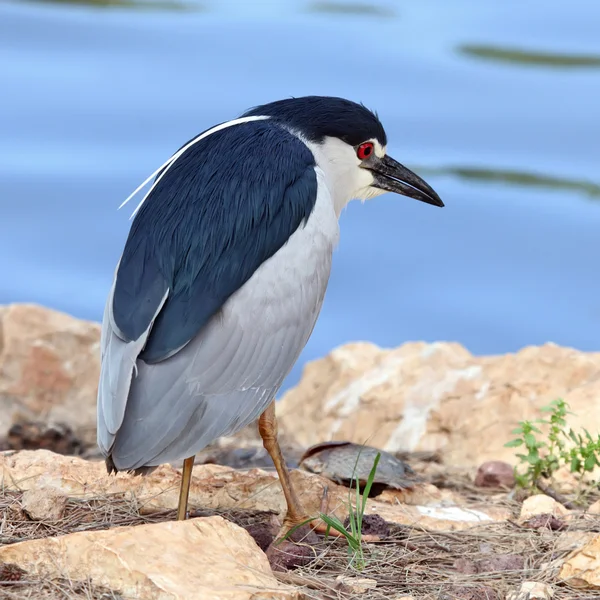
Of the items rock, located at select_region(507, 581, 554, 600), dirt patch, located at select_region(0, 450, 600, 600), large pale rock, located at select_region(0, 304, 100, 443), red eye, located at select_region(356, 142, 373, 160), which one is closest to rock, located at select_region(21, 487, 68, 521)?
dirt patch, located at select_region(0, 450, 600, 600)

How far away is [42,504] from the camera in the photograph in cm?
285

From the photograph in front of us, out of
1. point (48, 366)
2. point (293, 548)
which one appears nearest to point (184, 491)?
point (293, 548)

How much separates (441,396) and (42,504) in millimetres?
1945

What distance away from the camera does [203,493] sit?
3.23m

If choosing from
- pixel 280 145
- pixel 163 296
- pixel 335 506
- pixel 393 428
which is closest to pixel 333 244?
pixel 280 145

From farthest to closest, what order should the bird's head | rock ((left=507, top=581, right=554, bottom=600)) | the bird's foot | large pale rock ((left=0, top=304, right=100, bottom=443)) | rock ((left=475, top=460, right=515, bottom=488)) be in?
1. large pale rock ((left=0, top=304, right=100, bottom=443))
2. rock ((left=475, top=460, right=515, bottom=488))
3. the bird's head
4. the bird's foot
5. rock ((left=507, top=581, right=554, bottom=600))

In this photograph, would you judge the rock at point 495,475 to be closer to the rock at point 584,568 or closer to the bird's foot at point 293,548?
the bird's foot at point 293,548

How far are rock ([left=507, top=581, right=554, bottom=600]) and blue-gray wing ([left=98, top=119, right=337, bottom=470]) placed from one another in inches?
32.4

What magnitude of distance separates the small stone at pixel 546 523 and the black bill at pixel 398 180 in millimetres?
1081

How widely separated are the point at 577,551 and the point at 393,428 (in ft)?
5.95

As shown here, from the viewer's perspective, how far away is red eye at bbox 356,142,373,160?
11.4 ft

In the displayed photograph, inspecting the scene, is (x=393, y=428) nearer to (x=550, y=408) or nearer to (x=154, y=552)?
(x=550, y=408)

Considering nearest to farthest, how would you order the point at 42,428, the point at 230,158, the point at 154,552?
1. the point at 154,552
2. the point at 230,158
3. the point at 42,428

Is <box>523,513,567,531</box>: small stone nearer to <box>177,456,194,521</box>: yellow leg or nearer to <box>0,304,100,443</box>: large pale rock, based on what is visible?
<box>177,456,194,521</box>: yellow leg
